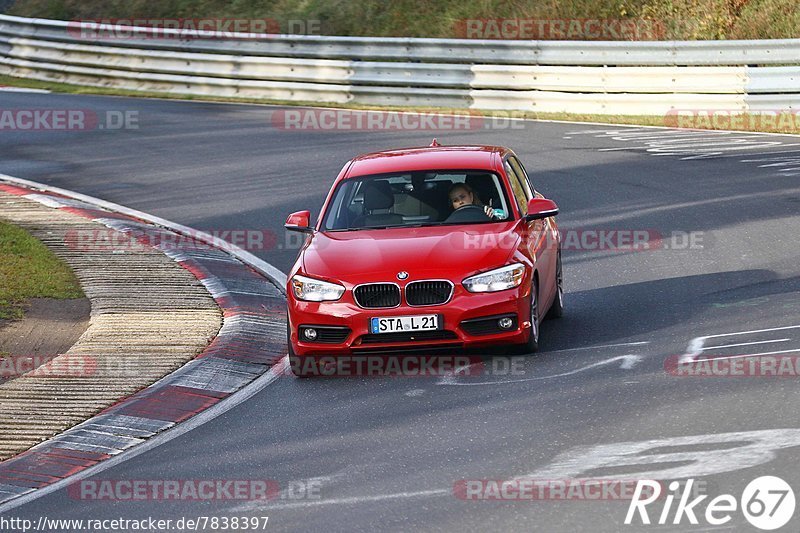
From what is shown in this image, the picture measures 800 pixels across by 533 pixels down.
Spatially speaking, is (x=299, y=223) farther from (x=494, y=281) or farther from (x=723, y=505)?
(x=723, y=505)

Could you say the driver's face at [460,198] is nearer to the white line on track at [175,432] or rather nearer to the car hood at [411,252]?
the car hood at [411,252]

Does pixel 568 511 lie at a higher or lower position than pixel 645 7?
lower

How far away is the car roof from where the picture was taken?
1191 centimetres

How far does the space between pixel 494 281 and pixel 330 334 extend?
51.3 inches

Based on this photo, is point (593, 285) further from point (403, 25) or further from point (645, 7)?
point (403, 25)

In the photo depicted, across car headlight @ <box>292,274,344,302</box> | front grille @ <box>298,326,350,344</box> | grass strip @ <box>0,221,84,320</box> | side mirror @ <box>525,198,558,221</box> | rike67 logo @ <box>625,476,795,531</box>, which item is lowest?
grass strip @ <box>0,221,84,320</box>

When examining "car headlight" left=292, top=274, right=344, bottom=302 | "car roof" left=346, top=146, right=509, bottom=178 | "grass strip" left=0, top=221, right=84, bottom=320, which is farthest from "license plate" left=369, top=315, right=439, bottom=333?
"grass strip" left=0, top=221, right=84, bottom=320

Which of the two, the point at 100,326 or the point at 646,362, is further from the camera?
the point at 100,326

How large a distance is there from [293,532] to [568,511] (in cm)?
139

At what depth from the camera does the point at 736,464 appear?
7480mm

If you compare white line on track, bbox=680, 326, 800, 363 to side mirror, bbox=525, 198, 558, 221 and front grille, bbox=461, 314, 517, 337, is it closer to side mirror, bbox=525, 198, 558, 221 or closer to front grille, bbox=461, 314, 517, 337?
front grille, bbox=461, 314, 517, 337

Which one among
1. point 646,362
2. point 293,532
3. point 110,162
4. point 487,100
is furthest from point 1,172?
point 293,532

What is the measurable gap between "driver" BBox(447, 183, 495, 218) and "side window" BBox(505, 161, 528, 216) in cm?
34

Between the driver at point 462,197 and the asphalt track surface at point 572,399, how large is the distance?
50.3 inches
